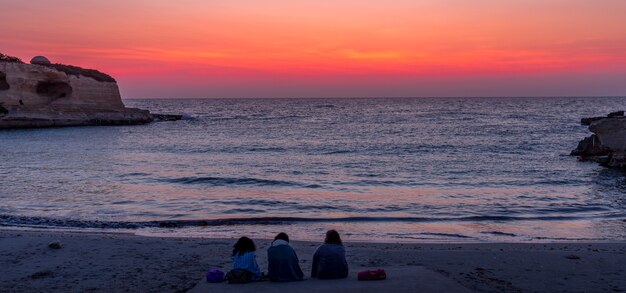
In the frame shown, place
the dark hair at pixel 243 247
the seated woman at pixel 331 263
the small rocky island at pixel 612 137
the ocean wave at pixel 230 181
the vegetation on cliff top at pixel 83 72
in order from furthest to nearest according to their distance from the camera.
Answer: the vegetation on cliff top at pixel 83 72 < the small rocky island at pixel 612 137 < the ocean wave at pixel 230 181 < the dark hair at pixel 243 247 < the seated woman at pixel 331 263

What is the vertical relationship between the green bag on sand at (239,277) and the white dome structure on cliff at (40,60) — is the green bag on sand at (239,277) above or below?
below

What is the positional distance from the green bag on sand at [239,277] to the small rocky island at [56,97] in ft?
183

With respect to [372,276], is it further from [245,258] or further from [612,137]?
[612,137]

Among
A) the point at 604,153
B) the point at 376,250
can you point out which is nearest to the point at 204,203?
the point at 376,250

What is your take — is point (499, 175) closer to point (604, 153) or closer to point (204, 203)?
point (604, 153)

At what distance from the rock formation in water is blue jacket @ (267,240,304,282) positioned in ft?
184

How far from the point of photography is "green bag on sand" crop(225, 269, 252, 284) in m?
8.80

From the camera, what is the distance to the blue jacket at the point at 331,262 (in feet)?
29.1

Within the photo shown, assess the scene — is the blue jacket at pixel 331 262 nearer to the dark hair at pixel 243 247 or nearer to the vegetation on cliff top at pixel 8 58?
the dark hair at pixel 243 247

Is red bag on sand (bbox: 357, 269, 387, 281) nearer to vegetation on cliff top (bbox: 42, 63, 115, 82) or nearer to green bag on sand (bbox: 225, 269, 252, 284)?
green bag on sand (bbox: 225, 269, 252, 284)

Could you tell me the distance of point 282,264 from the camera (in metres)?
8.77

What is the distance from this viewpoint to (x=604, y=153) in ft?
102

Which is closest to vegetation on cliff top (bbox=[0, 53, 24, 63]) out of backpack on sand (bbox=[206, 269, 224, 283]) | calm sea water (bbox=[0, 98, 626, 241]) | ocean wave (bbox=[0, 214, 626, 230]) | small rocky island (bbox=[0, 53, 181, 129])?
small rocky island (bbox=[0, 53, 181, 129])

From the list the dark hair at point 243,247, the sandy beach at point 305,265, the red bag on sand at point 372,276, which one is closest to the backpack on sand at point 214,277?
the sandy beach at point 305,265
